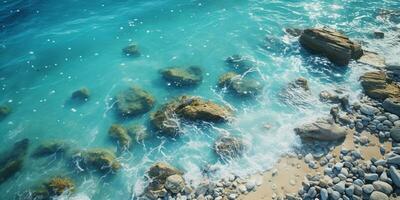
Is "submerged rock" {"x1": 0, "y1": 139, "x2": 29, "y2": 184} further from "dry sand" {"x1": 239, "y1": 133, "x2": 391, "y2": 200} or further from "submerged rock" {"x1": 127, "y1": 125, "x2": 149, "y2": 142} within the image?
"dry sand" {"x1": 239, "y1": 133, "x2": 391, "y2": 200}

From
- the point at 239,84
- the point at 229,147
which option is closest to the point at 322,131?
the point at 229,147

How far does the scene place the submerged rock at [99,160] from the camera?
13508mm

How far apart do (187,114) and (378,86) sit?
27.1ft

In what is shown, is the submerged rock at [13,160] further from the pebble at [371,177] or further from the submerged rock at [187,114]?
the pebble at [371,177]

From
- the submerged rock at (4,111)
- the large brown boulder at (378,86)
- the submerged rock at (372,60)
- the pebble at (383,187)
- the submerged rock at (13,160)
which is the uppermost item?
the submerged rock at (372,60)

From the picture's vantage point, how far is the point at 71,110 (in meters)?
17.0

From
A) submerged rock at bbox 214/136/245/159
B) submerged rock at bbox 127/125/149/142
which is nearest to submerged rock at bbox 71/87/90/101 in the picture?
submerged rock at bbox 127/125/149/142

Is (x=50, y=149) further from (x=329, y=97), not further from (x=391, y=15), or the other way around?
(x=391, y=15)

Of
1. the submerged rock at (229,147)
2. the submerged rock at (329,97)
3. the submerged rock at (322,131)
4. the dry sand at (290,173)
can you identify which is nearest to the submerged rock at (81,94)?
the submerged rock at (229,147)

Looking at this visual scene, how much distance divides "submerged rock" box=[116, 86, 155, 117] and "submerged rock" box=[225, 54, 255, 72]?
463 centimetres

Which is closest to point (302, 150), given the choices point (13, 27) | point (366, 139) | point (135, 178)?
point (366, 139)

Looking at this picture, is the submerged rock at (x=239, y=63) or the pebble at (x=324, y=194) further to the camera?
the submerged rock at (x=239, y=63)

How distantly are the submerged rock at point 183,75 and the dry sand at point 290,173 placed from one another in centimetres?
641

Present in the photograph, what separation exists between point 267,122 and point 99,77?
9.80 m
